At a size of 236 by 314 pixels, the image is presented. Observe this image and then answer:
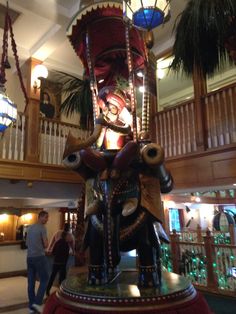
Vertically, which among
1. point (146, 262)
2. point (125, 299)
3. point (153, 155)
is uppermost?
point (153, 155)

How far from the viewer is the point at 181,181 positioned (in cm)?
480

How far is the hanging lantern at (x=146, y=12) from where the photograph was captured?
6.15ft

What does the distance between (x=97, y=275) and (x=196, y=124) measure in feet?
12.2

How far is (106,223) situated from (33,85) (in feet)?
15.7

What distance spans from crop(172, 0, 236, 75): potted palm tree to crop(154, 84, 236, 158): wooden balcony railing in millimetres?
1051

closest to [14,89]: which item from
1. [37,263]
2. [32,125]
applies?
[32,125]

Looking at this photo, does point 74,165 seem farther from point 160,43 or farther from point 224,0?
point 160,43

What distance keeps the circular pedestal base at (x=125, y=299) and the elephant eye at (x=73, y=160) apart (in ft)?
2.07

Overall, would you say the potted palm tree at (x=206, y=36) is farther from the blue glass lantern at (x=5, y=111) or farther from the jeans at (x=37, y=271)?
the jeans at (x=37, y=271)

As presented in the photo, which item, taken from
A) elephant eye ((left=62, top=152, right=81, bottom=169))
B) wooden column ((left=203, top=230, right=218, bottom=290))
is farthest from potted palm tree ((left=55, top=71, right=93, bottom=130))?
elephant eye ((left=62, top=152, right=81, bottom=169))

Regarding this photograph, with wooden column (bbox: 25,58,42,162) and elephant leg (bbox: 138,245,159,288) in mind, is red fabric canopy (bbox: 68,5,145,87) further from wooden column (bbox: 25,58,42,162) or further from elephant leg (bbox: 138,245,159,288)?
wooden column (bbox: 25,58,42,162)

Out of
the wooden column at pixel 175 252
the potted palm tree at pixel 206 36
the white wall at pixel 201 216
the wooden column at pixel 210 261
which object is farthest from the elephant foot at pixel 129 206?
the white wall at pixel 201 216

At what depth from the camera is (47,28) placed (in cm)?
A: 567

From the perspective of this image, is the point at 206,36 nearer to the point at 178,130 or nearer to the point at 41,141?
the point at 178,130
